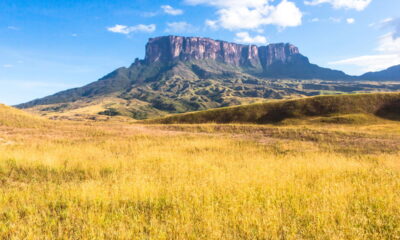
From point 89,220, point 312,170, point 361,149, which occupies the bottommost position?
point 361,149

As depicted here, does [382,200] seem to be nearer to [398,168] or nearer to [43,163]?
[398,168]

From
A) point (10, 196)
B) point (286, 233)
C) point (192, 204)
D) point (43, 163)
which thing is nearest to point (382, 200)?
point (286, 233)

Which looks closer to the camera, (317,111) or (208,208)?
(208,208)

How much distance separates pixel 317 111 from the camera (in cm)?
4716

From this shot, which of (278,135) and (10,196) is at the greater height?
(10,196)

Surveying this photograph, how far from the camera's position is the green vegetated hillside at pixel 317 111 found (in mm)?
43156

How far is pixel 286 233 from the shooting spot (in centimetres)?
452

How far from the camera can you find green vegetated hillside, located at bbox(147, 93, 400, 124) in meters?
43.2

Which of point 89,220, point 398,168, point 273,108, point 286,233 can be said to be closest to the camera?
point 286,233

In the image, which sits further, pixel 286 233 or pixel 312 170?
pixel 312 170

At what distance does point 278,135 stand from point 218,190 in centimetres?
2161

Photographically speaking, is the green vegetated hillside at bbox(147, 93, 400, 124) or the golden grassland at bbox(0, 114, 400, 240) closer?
the golden grassland at bbox(0, 114, 400, 240)

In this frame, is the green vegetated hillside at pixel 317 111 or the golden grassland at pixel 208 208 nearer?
the golden grassland at pixel 208 208

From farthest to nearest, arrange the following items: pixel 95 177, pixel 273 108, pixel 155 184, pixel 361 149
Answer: pixel 273 108, pixel 361 149, pixel 95 177, pixel 155 184
